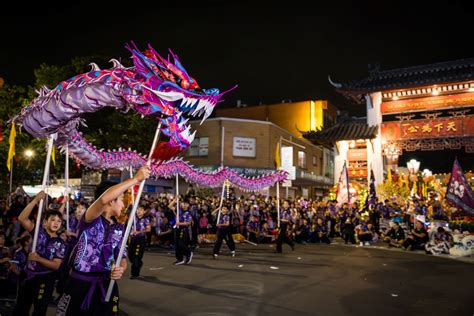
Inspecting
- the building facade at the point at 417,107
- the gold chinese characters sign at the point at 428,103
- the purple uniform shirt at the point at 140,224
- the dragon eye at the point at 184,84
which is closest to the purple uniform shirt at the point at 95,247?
the dragon eye at the point at 184,84

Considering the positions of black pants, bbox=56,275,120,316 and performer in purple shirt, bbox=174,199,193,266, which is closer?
black pants, bbox=56,275,120,316

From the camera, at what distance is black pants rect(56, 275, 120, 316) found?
11.5 ft

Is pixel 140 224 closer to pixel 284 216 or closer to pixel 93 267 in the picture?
pixel 93 267

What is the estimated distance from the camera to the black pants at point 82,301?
11.5 ft

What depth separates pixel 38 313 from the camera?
14.9ft

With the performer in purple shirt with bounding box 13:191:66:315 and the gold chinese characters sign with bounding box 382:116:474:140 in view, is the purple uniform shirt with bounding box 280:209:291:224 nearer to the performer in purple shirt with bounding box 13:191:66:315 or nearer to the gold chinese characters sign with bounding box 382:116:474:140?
the performer in purple shirt with bounding box 13:191:66:315

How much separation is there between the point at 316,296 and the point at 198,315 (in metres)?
2.51

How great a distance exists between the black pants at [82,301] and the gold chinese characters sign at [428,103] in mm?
22479

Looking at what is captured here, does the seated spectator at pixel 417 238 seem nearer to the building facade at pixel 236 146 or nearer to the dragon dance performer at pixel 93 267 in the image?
the dragon dance performer at pixel 93 267

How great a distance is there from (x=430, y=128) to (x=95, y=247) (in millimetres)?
22131

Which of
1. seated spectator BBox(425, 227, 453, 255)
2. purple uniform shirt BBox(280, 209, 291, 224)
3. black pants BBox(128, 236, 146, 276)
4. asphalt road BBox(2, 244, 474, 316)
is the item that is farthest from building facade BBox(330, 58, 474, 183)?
black pants BBox(128, 236, 146, 276)

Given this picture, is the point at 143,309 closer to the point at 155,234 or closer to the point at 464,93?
the point at 155,234

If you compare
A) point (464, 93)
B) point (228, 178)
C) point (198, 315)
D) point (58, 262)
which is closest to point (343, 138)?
point (464, 93)

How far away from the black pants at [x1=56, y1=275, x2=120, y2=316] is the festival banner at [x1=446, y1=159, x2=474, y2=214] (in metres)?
16.8
